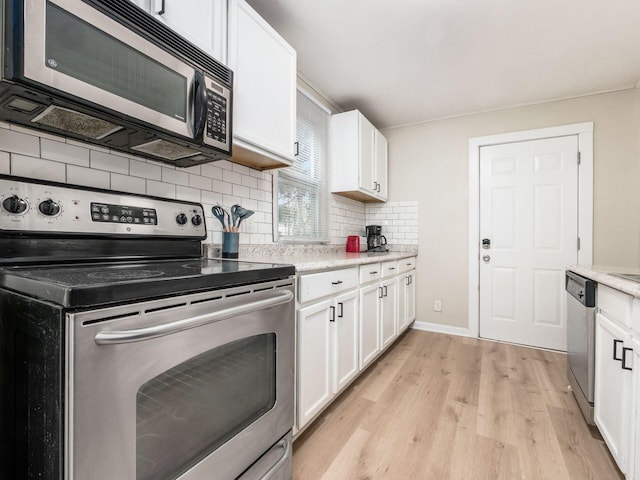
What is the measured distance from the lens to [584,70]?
2465mm

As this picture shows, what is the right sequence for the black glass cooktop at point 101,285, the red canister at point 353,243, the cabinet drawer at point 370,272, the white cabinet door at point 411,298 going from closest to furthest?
the black glass cooktop at point 101,285
the cabinet drawer at point 370,272
the red canister at point 353,243
the white cabinet door at point 411,298

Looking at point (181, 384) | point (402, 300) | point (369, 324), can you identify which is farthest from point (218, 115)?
point (402, 300)

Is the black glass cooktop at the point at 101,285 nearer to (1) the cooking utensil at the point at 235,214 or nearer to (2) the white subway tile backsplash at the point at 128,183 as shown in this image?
(2) the white subway tile backsplash at the point at 128,183

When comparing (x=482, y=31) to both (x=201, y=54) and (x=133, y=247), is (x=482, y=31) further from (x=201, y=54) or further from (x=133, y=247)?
(x=133, y=247)

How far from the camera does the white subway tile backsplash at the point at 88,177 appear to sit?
115 centimetres

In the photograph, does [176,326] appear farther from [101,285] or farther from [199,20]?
[199,20]

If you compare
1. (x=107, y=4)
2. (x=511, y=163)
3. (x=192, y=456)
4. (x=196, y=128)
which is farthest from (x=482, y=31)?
(x=192, y=456)

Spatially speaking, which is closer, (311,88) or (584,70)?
(584,70)

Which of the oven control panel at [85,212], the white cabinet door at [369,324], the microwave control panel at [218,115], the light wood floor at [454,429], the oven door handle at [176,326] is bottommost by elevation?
the light wood floor at [454,429]

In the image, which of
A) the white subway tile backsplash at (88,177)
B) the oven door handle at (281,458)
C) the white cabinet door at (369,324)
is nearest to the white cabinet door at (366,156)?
the white cabinet door at (369,324)

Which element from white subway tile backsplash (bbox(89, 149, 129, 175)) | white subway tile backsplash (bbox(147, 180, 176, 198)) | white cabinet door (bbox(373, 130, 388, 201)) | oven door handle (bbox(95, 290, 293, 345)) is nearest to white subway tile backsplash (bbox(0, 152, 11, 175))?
white subway tile backsplash (bbox(89, 149, 129, 175))

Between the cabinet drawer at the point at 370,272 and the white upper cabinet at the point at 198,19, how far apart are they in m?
1.45

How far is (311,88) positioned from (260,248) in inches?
61.6

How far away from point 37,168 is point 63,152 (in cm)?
10
